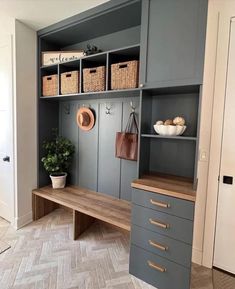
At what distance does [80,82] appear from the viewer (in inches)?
84.2

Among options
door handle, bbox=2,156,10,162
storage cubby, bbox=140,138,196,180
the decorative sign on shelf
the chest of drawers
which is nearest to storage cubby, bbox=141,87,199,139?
storage cubby, bbox=140,138,196,180

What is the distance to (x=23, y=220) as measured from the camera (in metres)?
2.45

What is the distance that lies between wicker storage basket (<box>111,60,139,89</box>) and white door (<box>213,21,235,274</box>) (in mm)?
800

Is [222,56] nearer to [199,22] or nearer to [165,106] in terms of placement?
[199,22]

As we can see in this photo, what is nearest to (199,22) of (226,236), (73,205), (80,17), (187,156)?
(187,156)

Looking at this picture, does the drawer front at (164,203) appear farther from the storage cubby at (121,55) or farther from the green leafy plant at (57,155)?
the green leafy plant at (57,155)

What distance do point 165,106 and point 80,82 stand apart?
977mm

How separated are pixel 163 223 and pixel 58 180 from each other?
160cm

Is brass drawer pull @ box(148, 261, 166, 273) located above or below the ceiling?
below

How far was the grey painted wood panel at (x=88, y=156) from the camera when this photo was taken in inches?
98.0

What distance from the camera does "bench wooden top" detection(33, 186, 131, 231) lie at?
74.5 inches

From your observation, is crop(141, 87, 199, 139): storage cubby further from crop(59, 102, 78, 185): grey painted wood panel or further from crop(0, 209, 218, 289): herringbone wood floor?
crop(0, 209, 218, 289): herringbone wood floor

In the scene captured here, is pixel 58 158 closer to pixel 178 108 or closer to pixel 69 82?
pixel 69 82

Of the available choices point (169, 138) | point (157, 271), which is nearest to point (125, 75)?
point (169, 138)
